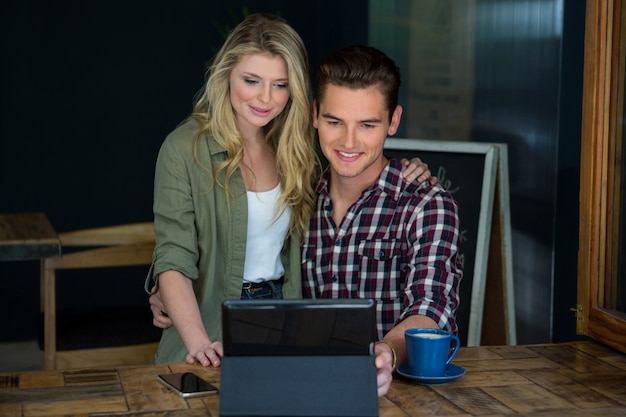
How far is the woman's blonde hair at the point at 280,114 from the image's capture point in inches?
86.0

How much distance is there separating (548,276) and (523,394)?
153 cm

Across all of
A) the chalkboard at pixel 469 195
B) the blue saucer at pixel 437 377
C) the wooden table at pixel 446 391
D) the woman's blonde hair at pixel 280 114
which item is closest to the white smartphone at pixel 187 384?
the wooden table at pixel 446 391

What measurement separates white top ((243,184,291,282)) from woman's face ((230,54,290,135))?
0.66 ft

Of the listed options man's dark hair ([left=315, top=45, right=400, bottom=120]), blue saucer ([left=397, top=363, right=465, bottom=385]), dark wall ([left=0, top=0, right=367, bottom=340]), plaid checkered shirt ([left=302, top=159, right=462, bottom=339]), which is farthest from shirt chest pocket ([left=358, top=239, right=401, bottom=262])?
dark wall ([left=0, top=0, right=367, bottom=340])

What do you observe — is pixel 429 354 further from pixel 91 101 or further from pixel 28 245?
pixel 91 101

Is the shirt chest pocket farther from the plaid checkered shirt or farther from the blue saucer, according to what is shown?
the blue saucer

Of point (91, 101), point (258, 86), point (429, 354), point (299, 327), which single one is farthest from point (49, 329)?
point (91, 101)

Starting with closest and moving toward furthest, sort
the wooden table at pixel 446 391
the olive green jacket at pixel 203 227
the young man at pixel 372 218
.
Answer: the wooden table at pixel 446 391 < the young man at pixel 372 218 < the olive green jacket at pixel 203 227

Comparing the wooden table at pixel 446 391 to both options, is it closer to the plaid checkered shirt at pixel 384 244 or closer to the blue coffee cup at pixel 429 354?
the blue coffee cup at pixel 429 354

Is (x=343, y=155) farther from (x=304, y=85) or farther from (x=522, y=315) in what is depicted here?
(x=522, y=315)


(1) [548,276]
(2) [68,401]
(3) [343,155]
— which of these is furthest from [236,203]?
(1) [548,276]

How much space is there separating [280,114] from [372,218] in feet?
1.23

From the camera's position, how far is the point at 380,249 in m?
2.16

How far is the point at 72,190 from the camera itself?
541 cm
